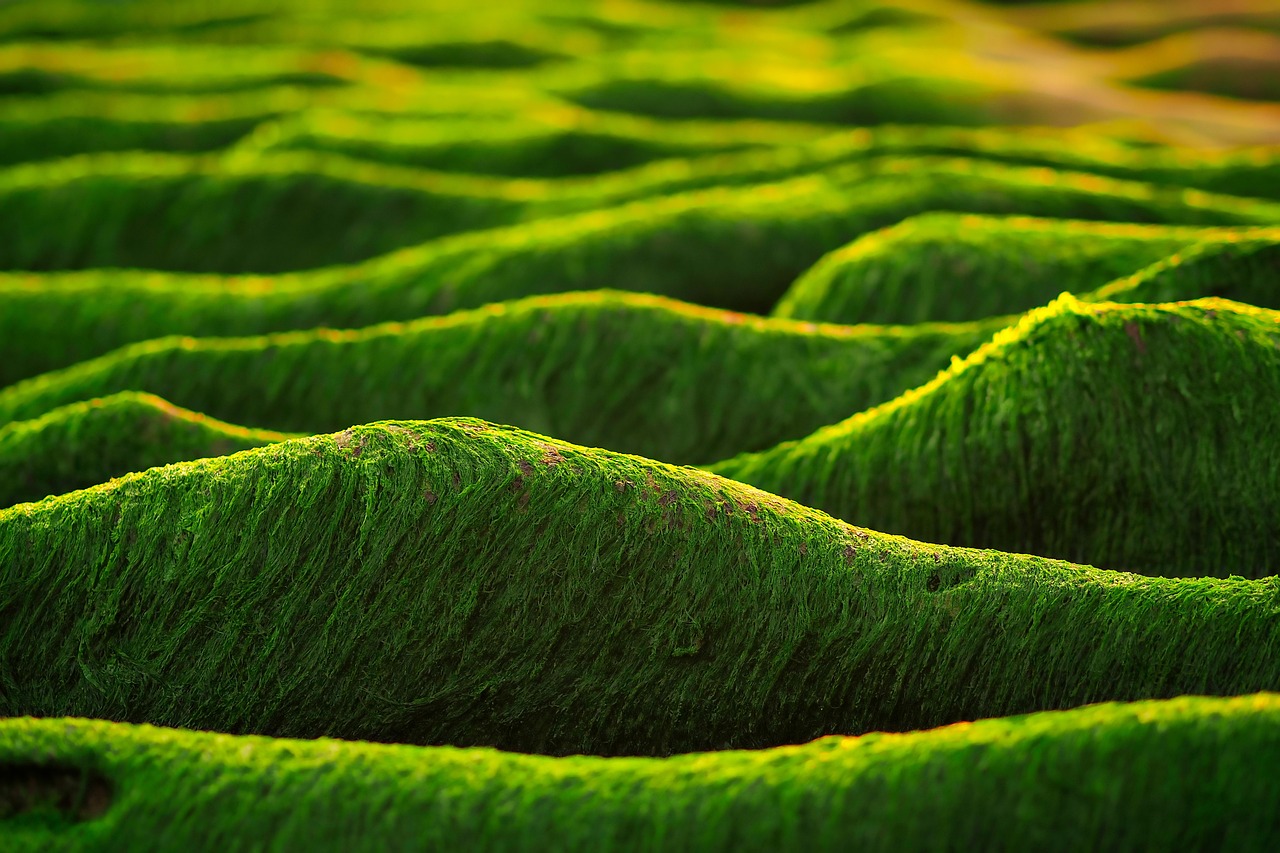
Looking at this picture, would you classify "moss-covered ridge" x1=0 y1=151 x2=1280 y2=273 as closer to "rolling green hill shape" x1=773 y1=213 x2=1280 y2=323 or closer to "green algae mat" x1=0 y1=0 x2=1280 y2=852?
"green algae mat" x1=0 y1=0 x2=1280 y2=852

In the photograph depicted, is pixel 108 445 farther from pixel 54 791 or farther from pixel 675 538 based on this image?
pixel 675 538

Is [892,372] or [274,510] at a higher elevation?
[274,510]

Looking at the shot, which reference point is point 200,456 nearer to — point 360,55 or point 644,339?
point 644,339

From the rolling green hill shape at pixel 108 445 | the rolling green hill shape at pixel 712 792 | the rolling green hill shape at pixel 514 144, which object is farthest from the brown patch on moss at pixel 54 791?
the rolling green hill shape at pixel 514 144

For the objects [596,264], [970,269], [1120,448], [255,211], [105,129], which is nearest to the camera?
[1120,448]

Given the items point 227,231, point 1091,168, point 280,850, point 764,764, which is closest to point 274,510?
point 280,850

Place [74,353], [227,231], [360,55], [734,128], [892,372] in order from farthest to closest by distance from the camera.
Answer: [360,55]
[734,128]
[227,231]
[74,353]
[892,372]

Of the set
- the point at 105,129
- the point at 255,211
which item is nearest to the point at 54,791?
the point at 255,211
